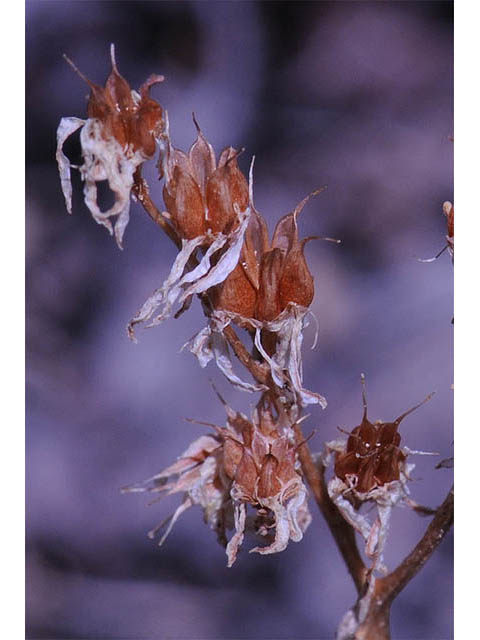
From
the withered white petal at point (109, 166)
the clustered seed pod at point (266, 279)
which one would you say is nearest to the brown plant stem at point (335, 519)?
the clustered seed pod at point (266, 279)

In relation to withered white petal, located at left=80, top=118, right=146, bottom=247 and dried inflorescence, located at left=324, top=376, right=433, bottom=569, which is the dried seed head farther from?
withered white petal, located at left=80, top=118, right=146, bottom=247

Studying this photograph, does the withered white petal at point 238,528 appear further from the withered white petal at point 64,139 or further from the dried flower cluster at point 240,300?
the withered white petal at point 64,139

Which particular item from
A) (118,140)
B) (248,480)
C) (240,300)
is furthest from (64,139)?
(248,480)

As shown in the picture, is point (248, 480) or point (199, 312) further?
point (199, 312)

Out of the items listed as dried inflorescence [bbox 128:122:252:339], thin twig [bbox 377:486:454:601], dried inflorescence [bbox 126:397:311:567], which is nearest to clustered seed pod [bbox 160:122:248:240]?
dried inflorescence [bbox 128:122:252:339]

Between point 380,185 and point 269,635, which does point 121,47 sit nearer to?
point 380,185

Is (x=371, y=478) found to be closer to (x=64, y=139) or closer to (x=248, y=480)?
(x=248, y=480)

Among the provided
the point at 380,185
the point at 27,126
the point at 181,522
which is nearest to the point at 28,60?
the point at 27,126

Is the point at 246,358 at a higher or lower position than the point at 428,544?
higher
